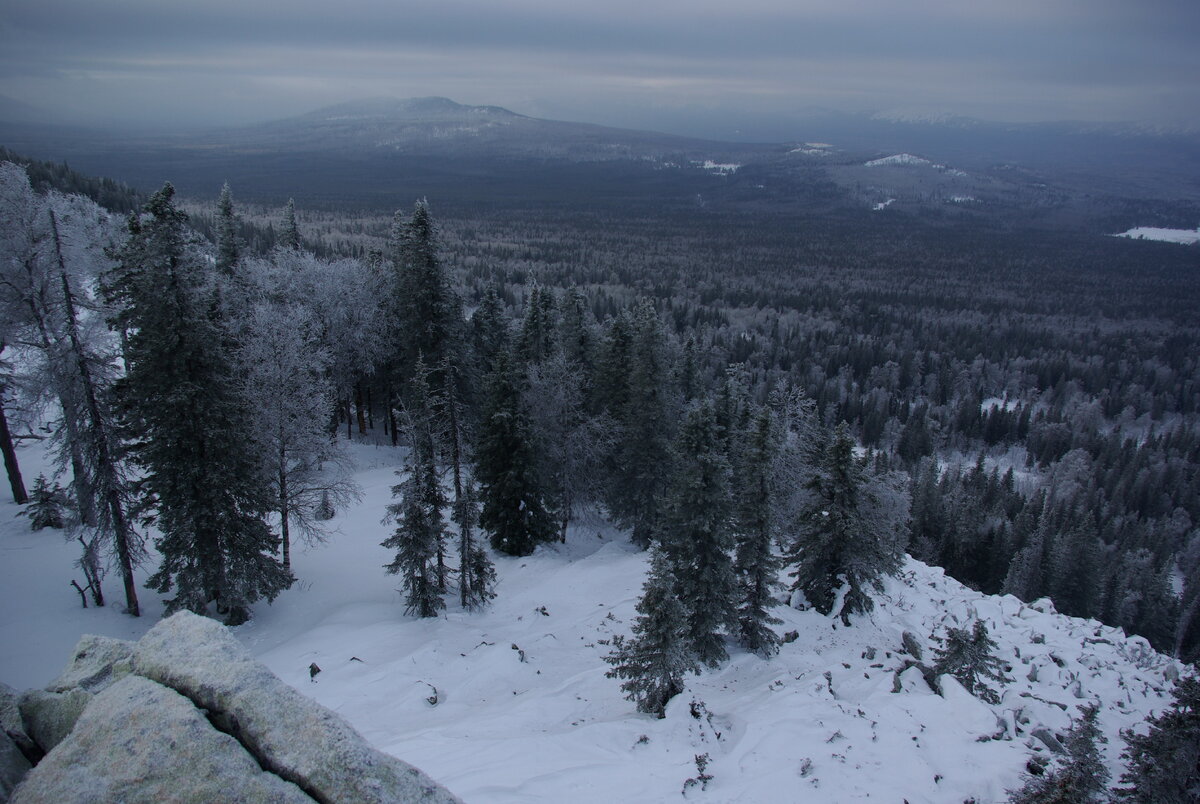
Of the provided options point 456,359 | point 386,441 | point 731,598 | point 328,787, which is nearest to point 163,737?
point 328,787

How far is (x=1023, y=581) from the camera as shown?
49.6 m

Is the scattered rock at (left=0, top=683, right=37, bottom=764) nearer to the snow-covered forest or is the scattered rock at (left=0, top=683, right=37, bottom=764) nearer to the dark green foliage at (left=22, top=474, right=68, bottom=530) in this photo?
the snow-covered forest

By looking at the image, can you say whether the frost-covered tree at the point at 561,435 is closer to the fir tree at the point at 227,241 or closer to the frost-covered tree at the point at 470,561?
the frost-covered tree at the point at 470,561

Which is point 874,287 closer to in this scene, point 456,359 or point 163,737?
point 456,359

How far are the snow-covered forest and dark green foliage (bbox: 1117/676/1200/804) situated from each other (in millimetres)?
55

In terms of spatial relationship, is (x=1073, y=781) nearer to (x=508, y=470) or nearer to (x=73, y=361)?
(x=508, y=470)

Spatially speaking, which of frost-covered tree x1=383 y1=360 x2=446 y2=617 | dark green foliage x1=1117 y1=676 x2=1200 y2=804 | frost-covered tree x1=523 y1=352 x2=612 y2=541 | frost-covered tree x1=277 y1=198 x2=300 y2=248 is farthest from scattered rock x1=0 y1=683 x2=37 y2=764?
frost-covered tree x1=277 y1=198 x2=300 y2=248

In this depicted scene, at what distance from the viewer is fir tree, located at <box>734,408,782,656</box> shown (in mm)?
18422

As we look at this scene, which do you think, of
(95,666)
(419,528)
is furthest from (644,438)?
(95,666)

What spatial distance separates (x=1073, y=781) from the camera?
374 inches

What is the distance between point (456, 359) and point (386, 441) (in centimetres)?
1114

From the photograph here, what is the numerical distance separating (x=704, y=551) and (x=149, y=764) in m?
14.4

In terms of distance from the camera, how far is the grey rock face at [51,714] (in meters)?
6.35

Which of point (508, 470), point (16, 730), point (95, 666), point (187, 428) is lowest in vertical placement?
point (508, 470)
